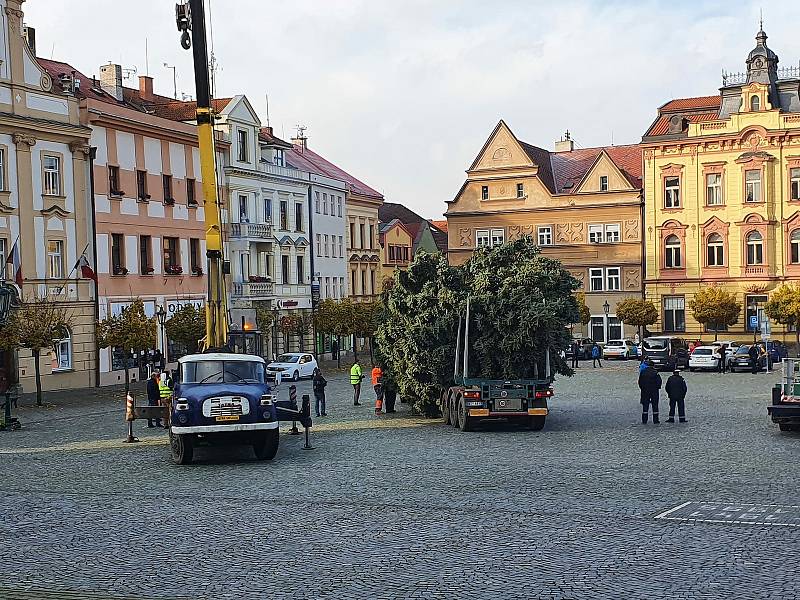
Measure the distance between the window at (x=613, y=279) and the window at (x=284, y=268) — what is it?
2341 cm

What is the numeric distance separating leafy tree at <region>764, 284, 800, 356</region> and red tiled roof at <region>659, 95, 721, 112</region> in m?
15.5

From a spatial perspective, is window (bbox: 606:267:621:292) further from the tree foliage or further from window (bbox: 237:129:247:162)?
the tree foliage

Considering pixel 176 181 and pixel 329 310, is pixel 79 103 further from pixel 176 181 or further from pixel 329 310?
pixel 329 310

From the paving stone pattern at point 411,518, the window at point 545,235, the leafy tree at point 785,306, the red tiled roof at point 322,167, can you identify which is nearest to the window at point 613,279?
the window at point 545,235

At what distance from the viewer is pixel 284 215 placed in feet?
236

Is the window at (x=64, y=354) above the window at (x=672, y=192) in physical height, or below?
below

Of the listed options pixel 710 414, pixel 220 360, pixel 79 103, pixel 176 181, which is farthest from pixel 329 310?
pixel 220 360

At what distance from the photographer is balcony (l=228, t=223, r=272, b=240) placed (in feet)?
213

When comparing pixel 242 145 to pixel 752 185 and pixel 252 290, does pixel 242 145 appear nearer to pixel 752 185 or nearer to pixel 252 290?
pixel 252 290

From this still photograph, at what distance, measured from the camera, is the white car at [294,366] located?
53.7 meters

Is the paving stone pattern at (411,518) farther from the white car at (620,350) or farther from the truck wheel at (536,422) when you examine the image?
the white car at (620,350)

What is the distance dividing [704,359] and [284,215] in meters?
27.6

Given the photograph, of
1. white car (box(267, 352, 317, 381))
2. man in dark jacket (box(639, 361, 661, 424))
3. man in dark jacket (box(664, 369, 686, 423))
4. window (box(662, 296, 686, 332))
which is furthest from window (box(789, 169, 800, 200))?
man in dark jacket (box(639, 361, 661, 424))

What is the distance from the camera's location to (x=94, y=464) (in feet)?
76.2
